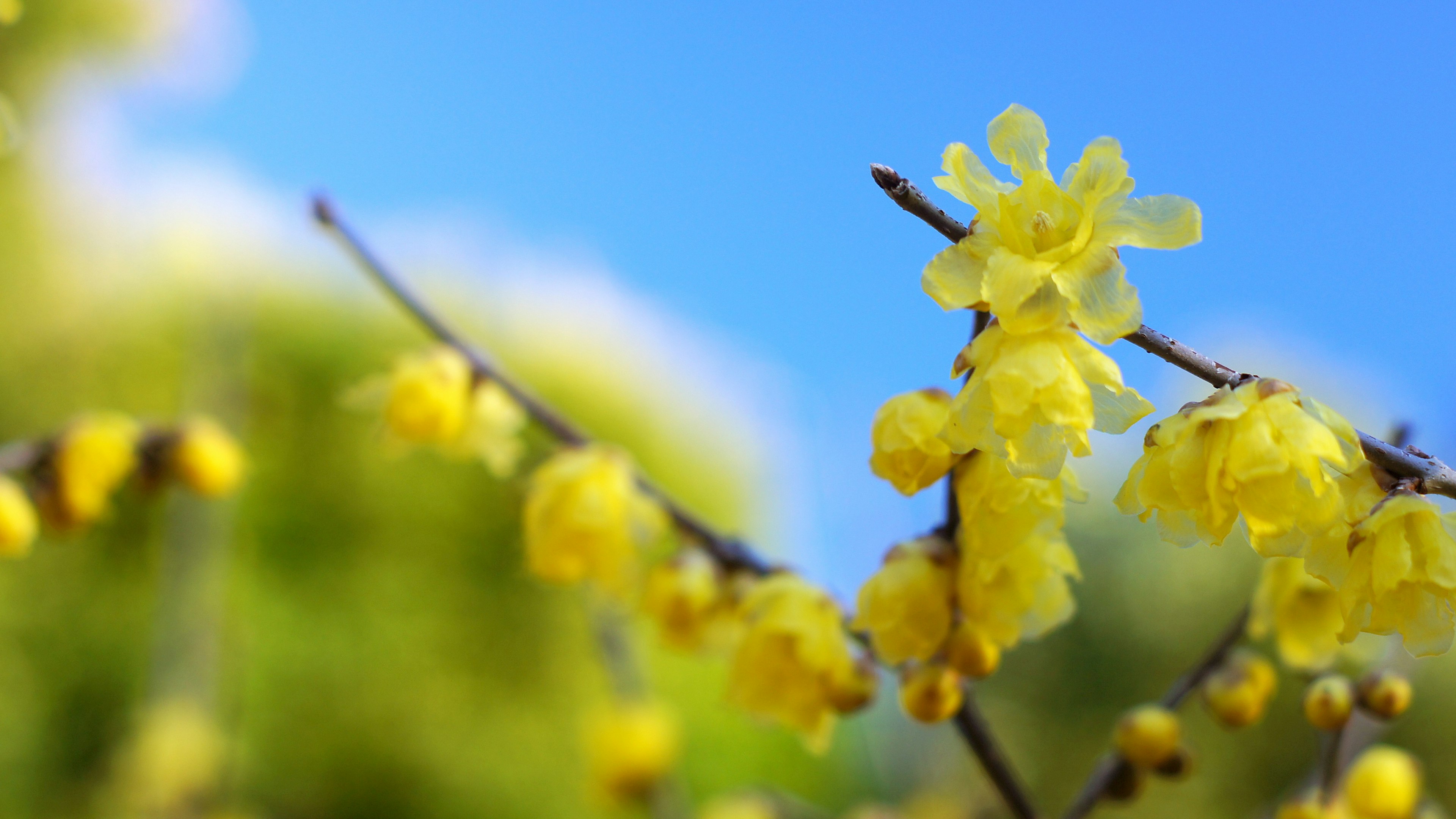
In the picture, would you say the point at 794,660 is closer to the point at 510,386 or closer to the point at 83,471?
the point at 510,386

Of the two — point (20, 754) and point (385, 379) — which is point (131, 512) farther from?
point (385, 379)

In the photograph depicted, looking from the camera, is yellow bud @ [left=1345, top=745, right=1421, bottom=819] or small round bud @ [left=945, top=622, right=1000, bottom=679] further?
yellow bud @ [left=1345, top=745, right=1421, bottom=819]

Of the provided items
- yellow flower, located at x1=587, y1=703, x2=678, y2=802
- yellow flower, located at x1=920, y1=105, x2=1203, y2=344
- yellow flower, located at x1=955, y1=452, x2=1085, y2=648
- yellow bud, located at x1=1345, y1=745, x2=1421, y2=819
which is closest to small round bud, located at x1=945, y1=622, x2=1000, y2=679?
yellow flower, located at x1=955, y1=452, x2=1085, y2=648

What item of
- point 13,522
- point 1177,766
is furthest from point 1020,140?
point 13,522

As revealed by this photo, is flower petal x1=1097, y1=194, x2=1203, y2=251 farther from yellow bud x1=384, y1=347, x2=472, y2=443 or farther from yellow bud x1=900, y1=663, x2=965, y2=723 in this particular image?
yellow bud x1=384, y1=347, x2=472, y2=443

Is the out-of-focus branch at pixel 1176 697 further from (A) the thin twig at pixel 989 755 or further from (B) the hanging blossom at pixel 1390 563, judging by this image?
(B) the hanging blossom at pixel 1390 563

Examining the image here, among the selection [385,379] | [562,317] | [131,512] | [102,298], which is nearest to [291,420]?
[131,512]
